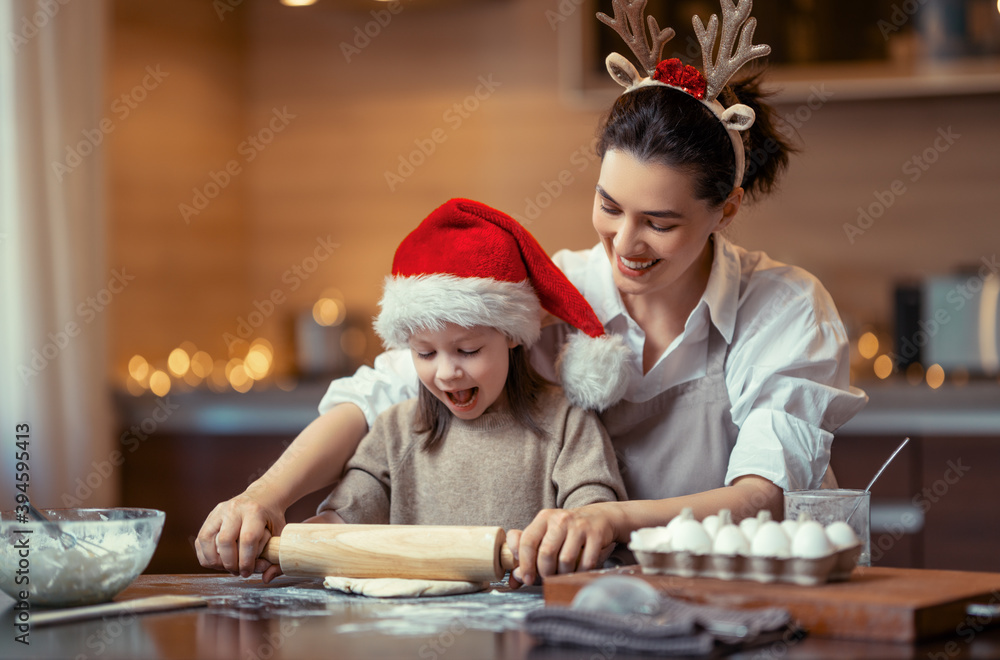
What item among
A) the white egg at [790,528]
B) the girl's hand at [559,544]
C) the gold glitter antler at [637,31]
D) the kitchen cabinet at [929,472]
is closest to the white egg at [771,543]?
the white egg at [790,528]

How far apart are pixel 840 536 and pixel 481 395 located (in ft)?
1.56

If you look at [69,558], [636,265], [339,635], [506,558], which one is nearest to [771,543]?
[506,558]

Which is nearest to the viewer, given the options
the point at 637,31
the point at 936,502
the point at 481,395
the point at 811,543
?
the point at 811,543

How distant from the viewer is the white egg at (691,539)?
39.2 inches

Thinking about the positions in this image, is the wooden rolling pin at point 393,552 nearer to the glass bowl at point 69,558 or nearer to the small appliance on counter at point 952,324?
the glass bowl at point 69,558

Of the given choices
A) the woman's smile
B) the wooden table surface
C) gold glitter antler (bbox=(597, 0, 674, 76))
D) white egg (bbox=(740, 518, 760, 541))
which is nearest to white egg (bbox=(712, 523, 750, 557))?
white egg (bbox=(740, 518, 760, 541))

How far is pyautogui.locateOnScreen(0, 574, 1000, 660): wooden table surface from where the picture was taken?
861mm

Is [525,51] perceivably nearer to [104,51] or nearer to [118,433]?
[104,51]

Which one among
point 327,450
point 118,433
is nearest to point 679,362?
point 327,450

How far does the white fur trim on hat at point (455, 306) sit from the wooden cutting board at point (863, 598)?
0.35 metres

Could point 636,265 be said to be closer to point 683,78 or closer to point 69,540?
point 683,78

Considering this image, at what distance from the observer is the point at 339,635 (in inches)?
37.0

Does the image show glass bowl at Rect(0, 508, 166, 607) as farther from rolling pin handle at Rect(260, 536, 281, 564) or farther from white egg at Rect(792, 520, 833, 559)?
white egg at Rect(792, 520, 833, 559)

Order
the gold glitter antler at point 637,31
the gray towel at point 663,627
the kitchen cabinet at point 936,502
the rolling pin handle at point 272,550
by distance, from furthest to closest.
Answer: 1. the kitchen cabinet at point 936,502
2. the gold glitter antler at point 637,31
3. the rolling pin handle at point 272,550
4. the gray towel at point 663,627
